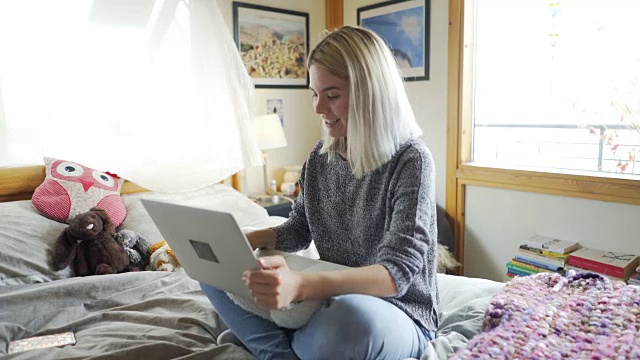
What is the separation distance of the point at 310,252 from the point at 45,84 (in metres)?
1.29

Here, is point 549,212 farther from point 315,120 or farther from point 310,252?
point 315,120

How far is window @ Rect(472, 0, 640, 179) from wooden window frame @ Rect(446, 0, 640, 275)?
0.08 m

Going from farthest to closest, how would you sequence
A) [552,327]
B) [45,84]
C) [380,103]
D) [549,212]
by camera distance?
[549,212] < [45,84] < [380,103] < [552,327]

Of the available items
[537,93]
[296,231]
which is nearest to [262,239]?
[296,231]

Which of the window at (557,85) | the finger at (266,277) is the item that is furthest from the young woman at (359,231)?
the window at (557,85)

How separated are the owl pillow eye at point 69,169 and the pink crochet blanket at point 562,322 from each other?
5.51ft

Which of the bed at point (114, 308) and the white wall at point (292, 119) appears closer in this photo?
the bed at point (114, 308)

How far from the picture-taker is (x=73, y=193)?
6.72ft

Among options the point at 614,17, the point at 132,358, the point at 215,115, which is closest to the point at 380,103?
the point at 132,358

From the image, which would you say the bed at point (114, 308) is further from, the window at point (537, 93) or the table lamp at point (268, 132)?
the window at point (537, 93)

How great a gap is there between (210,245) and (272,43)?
7.18 ft

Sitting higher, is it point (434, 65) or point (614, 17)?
point (614, 17)

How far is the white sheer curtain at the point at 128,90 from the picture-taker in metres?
2.12

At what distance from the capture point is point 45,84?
7.09 feet
